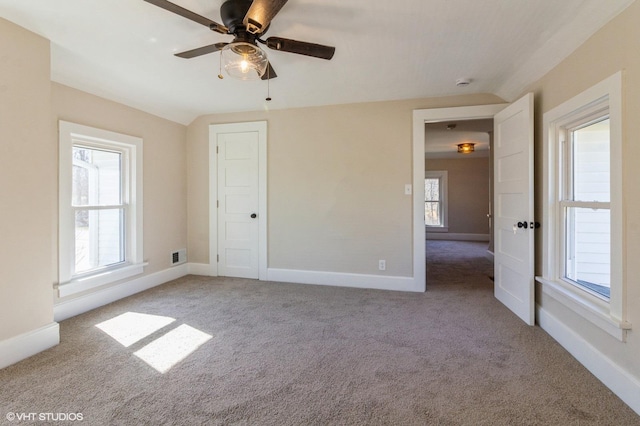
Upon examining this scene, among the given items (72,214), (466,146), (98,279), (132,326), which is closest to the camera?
(132,326)

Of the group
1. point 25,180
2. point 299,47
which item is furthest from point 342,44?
point 25,180

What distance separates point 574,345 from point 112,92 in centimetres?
467

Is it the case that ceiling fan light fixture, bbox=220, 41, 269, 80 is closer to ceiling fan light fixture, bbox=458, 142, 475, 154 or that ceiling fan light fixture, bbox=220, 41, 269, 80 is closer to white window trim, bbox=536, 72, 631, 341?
white window trim, bbox=536, 72, 631, 341

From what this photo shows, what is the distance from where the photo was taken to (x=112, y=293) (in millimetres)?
3232

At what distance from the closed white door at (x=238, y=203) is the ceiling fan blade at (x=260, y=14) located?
243 cm

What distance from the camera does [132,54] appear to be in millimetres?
2469

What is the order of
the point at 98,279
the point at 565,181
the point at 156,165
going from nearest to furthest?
the point at 565,181 < the point at 98,279 < the point at 156,165

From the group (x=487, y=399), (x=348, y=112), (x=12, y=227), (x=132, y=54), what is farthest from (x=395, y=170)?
(x=12, y=227)

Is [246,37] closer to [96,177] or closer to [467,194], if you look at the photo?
[96,177]

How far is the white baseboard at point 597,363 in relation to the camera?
5.30 feet

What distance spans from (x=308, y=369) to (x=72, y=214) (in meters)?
2.67

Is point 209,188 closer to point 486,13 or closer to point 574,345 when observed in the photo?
point 486,13

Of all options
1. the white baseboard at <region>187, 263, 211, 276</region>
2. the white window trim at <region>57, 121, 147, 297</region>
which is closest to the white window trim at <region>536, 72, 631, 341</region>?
the white baseboard at <region>187, 263, 211, 276</region>

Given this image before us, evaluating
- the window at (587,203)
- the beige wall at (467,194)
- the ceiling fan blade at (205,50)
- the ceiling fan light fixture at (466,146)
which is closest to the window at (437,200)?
the beige wall at (467,194)
